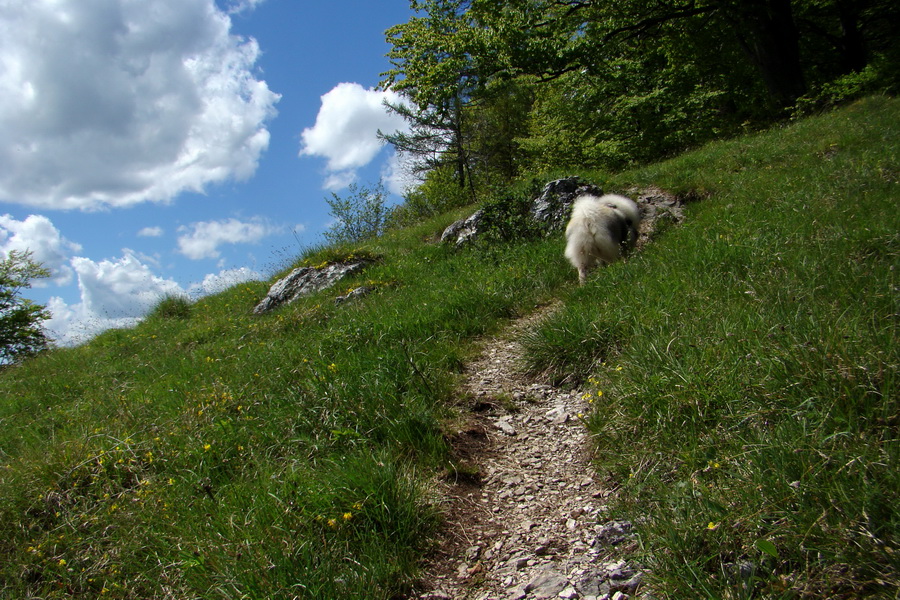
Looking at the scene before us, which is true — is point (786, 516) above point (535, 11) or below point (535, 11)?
below

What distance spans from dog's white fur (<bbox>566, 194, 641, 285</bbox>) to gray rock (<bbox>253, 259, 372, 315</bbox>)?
546cm

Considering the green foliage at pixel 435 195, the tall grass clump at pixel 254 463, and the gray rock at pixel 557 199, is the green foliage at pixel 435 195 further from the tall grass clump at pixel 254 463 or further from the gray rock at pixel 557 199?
the tall grass clump at pixel 254 463

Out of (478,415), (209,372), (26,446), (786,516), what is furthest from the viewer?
(209,372)

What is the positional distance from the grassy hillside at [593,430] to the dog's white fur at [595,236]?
75 cm

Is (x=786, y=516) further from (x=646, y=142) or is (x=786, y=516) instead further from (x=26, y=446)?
(x=646, y=142)

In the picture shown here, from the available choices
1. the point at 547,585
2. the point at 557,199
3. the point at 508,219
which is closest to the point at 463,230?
the point at 508,219

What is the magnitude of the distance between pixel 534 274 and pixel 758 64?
14529mm

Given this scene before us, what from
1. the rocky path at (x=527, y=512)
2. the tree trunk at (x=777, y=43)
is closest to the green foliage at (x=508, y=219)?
the rocky path at (x=527, y=512)

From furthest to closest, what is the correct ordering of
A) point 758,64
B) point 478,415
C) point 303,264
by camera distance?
1. point 758,64
2. point 303,264
3. point 478,415

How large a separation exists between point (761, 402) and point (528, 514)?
1507 millimetres

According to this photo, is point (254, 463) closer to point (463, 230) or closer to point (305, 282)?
point (305, 282)

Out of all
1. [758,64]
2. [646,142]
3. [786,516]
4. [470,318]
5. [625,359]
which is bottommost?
[786,516]

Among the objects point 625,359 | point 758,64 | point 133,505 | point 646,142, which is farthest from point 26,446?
point 758,64

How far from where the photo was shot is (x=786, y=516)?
1963 millimetres
